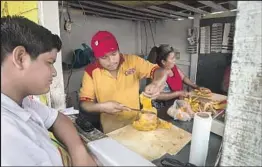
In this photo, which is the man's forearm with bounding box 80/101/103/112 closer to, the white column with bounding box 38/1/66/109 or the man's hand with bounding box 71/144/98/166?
the white column with bounding box 38/1/66/109

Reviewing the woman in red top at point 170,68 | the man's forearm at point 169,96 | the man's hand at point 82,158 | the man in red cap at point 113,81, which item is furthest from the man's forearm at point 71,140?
the woman in red top at point 170,68

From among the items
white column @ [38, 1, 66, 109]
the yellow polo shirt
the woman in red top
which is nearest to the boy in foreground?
white column @ [38, 1, 66, 109]

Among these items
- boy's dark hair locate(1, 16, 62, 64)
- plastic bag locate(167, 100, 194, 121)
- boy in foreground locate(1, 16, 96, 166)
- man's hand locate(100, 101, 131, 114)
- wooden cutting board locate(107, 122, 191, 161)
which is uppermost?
boy's dark hair locate(1, 16, 62, 64)

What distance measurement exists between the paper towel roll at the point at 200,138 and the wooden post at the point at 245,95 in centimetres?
13

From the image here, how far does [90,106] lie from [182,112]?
69cm

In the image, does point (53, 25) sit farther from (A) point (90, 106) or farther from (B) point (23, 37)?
(A) point (90, 106)

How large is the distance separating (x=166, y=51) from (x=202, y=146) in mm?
1738

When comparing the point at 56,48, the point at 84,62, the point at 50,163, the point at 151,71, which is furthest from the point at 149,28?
the point at 50,163

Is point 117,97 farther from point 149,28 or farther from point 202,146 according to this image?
point 149,28

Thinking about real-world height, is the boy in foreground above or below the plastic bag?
above

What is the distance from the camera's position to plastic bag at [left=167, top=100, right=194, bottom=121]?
4.32 ft

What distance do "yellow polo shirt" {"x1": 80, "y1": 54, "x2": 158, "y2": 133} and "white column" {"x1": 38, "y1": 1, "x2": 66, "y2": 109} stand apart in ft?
1.19

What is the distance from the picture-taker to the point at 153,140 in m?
1.02

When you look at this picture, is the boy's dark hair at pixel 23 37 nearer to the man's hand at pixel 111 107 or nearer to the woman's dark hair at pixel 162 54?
the man's hand at pixel 111 107
